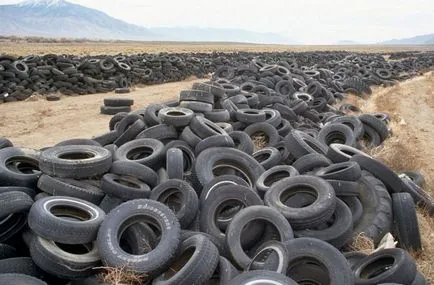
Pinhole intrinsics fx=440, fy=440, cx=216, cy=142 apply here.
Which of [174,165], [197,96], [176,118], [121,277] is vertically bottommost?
[121,277]

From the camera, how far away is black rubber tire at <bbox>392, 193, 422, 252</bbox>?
7.02m

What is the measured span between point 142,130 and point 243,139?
7.42 feet

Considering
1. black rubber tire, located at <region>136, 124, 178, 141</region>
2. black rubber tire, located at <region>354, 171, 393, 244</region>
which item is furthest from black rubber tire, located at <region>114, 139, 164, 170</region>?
black rubber tire, located at <region>354, 171, 393, 244</region>

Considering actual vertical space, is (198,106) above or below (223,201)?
above

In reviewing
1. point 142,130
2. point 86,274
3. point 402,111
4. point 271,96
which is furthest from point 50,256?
point 402,111

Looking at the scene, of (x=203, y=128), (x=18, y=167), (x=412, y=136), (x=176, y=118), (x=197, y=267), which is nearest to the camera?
(x=197, y=267)

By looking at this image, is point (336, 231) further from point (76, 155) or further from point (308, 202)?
point (76, 155)

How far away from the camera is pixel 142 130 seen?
387 inches

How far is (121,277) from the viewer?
5.12 m

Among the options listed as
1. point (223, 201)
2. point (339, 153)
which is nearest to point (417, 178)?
point (339, 153)

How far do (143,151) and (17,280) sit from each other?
170 inches

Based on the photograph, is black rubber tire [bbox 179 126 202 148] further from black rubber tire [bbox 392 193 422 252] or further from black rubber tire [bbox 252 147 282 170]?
black rubber tire [bbox 392 193 422 252]

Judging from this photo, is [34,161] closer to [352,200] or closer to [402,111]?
[352,200]

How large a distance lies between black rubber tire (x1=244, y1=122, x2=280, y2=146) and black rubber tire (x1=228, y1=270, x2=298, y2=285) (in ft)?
20.7
